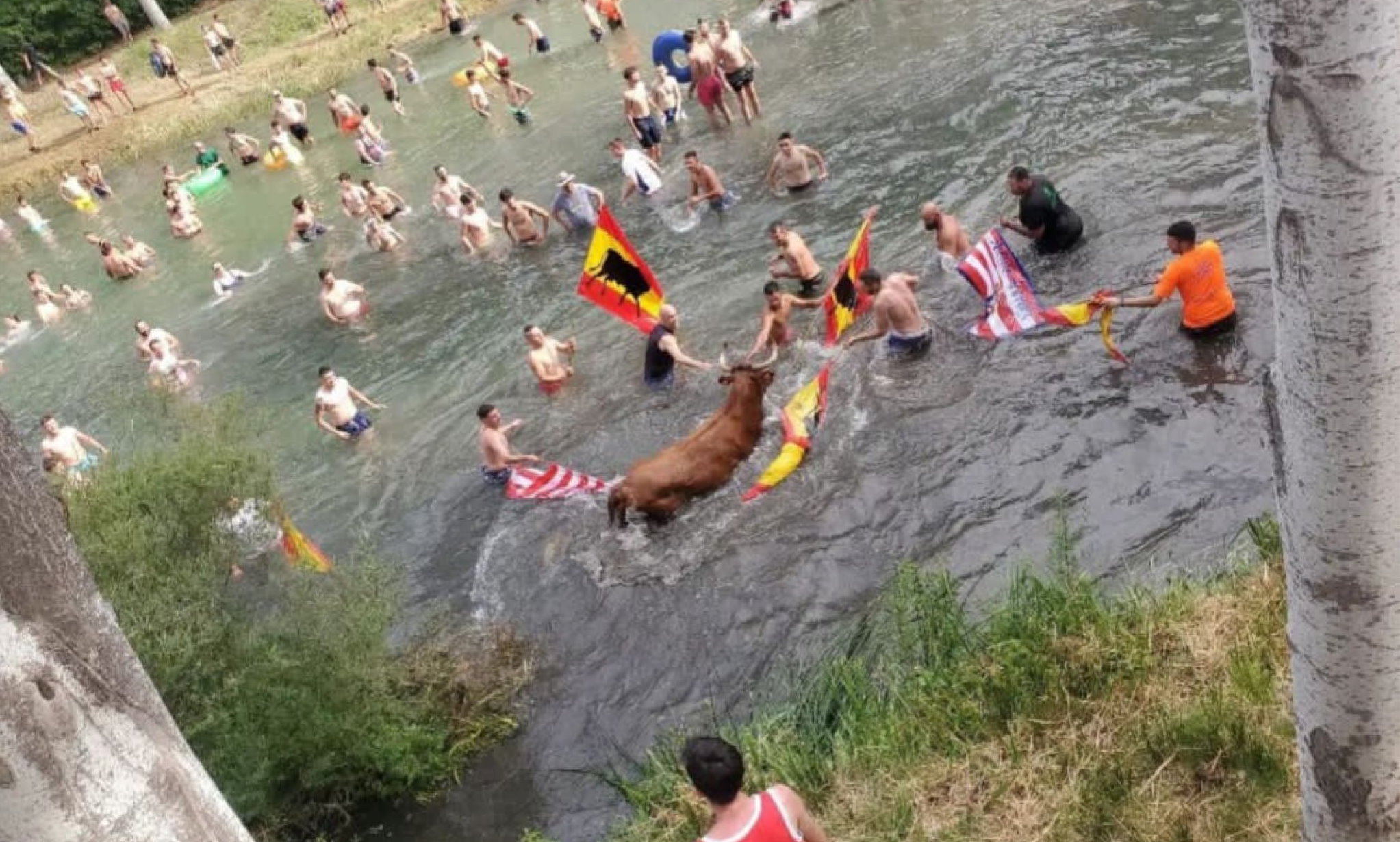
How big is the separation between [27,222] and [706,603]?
3084 cm

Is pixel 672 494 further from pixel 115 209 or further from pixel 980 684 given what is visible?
pixel 115 209

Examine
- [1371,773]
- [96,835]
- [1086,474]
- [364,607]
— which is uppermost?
[96,835]

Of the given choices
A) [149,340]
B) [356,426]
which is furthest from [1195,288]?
[149,340]

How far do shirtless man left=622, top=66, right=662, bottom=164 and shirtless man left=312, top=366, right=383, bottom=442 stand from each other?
27.3ft

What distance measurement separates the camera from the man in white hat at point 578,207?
19953mm

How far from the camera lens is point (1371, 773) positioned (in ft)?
11.2

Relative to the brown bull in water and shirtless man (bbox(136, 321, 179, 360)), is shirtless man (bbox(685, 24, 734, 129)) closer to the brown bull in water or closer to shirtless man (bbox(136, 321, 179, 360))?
shirtless man (bbox(136, 321, 179, 360))

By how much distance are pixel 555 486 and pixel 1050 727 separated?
291 inches

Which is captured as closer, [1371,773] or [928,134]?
[1371,773]

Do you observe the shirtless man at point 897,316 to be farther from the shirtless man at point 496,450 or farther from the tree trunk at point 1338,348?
the tree trunk at point 1338,348

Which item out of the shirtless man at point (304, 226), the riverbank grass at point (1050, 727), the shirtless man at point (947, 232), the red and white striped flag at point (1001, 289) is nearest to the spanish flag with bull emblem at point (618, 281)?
the shirtless man at point (947, 232)

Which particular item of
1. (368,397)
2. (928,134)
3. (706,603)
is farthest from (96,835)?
(928,134)

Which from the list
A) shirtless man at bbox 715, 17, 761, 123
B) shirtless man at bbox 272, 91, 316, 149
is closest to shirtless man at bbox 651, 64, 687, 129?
shirtless man at bbox 715, 17, 761, 123

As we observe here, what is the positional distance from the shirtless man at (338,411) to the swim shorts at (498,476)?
126 inches
